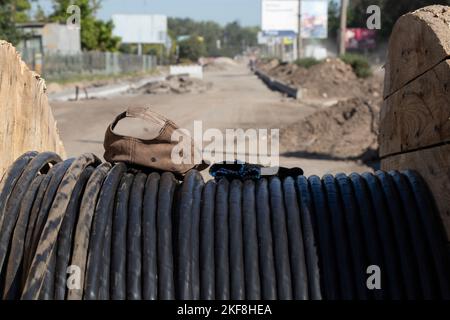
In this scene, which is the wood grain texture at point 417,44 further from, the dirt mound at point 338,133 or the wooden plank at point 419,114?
the dirt mound at point 338,133

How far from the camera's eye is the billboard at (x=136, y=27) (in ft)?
320

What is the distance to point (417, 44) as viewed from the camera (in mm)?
3785

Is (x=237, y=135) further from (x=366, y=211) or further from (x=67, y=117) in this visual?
(x=366, y=211)

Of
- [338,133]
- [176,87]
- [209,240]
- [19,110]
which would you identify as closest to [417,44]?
[209,240]

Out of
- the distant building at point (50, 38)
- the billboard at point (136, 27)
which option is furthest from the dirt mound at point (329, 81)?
the billboard at point (136, 27)

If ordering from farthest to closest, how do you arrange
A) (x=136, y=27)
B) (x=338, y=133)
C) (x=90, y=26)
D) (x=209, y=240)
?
(x=136, y=27) < (x=90, y=26) < (x=338, y=133) < (x=209, y=240)

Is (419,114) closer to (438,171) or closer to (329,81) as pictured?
(438,171)

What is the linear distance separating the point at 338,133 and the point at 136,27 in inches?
3293

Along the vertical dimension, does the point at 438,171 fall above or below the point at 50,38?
below

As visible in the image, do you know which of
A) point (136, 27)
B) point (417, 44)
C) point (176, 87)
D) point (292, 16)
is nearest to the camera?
point (417, 44)

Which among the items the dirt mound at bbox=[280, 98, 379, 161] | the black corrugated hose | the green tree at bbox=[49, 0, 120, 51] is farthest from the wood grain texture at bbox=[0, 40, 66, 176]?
the green tree at bbox=[49, 0, 120, 51]

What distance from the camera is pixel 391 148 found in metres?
4.50

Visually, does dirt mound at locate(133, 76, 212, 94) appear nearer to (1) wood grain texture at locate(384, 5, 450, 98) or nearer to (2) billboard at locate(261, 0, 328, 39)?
(2) billboard at locate(261, 0, 328, 39)

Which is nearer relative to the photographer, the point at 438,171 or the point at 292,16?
the point at 438,171
